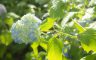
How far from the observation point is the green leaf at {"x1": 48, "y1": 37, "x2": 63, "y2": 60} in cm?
109

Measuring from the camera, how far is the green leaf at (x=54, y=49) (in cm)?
109

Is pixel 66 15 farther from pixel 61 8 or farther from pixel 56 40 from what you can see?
pixel 56 40

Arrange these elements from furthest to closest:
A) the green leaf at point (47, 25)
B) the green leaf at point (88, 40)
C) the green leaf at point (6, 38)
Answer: the green leaf at point (6, 38)
the green leaf at point (47, 25)
the green leaf at point (88, 40)

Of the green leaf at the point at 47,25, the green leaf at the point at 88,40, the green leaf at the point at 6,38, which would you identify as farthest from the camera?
the green leaf at the point at 6,38

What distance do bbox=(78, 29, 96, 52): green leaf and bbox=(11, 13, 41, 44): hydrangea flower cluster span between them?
15 cm

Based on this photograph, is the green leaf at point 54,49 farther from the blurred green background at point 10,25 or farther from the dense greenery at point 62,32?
the blurred green background at point 10,25

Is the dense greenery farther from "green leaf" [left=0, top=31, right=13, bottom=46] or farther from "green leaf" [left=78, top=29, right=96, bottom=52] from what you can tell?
"green leaf" [left=0, top=31, right=13, bottom=46]

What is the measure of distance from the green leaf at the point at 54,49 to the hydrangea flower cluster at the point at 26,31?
6 centimetres

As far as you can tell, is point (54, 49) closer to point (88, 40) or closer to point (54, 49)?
point (54, 49)

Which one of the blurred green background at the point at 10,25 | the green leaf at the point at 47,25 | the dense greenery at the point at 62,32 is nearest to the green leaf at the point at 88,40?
the dense greenery at the point at 62,32

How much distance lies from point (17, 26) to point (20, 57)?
2.55 metres

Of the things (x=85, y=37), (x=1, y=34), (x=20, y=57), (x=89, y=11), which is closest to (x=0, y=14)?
(x=1, y=34)

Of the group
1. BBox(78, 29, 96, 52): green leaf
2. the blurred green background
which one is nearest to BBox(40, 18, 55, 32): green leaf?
BBox(78, 29, 96, 52): green leaf

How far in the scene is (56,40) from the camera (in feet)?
3.60
